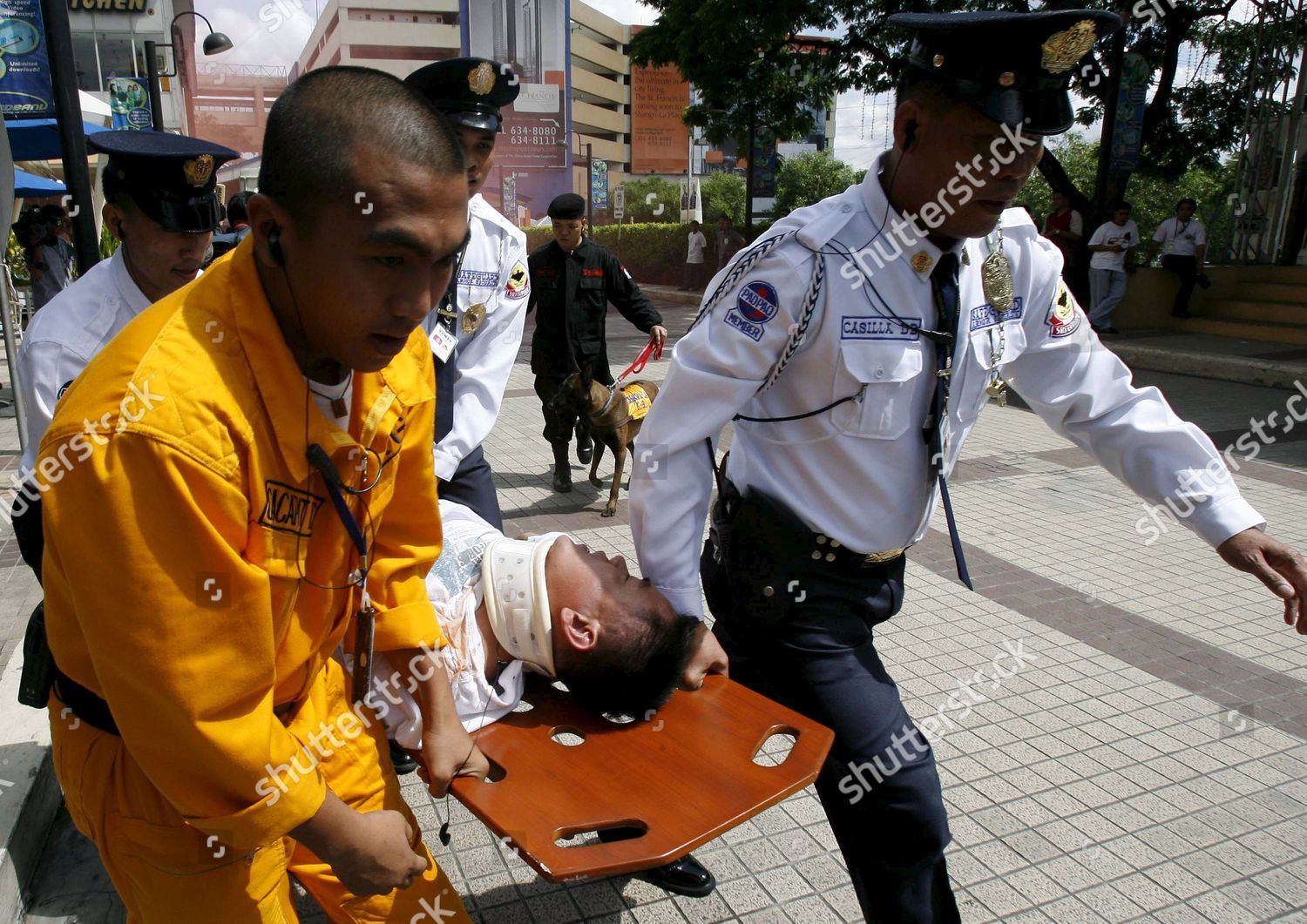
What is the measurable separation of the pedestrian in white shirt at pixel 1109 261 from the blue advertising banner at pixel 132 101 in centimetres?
1362

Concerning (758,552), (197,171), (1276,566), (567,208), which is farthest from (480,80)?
(567,208)

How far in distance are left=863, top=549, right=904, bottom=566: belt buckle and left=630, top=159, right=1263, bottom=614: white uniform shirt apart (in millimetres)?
21

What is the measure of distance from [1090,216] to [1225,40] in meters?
4.12

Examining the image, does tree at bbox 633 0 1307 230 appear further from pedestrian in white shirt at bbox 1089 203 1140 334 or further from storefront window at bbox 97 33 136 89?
storefront window at bbox 97 33 136 89

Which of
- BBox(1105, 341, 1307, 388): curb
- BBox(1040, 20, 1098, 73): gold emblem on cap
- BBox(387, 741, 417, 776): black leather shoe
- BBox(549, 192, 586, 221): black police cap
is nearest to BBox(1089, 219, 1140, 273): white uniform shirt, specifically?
BBox(1105, 341, 1307, 388): curb

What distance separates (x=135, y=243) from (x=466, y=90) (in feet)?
3.68

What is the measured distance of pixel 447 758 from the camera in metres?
1.67

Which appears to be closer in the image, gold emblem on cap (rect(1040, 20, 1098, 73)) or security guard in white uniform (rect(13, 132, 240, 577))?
gold emblem on cap (rect(1040, 20, 1098, 73))

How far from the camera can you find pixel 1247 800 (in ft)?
9.99

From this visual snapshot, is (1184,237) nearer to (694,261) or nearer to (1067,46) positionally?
(694,261)

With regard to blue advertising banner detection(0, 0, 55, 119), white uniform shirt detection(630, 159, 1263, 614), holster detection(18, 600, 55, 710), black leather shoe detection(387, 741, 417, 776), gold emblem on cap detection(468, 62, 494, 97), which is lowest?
black leather shoe detection(387, 741, 417, 776)

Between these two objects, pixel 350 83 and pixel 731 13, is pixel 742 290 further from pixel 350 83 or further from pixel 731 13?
pixel 731 13

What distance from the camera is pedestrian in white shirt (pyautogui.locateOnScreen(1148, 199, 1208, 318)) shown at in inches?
501

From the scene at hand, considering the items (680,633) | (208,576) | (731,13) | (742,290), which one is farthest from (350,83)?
(731,13)
